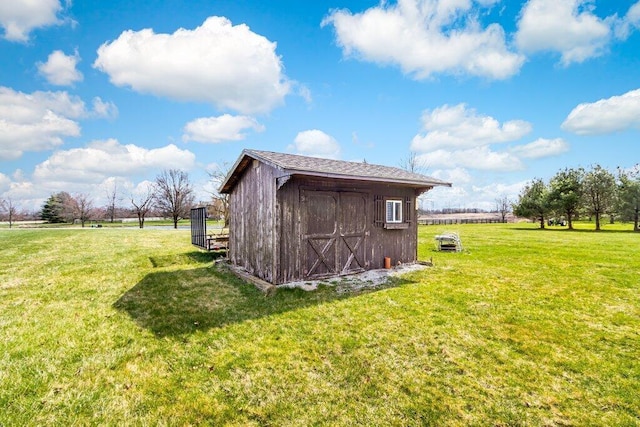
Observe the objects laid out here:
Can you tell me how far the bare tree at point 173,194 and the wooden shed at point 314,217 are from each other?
3456 cm

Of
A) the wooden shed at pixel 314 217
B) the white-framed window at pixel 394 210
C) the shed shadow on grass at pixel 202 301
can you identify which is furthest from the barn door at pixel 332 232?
the white-framed window at pixel 394 210

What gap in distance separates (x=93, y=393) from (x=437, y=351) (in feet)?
14.4

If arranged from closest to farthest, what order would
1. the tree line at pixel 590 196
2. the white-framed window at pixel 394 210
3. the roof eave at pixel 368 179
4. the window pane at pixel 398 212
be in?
1. the roof eave at pixel 368 179
2. the white-framed window at pixel 394 210
3. the window pane at pixel 398 212
4. the tree line at pixel 590 196

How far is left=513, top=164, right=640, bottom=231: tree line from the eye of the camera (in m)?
28.4

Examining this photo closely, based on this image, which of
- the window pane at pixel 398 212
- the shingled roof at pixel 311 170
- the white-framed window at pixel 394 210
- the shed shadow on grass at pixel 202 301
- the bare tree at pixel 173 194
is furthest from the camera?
the bare tree at pixel 173 194

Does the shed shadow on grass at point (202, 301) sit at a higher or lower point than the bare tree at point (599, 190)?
lower

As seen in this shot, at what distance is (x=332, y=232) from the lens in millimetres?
8297

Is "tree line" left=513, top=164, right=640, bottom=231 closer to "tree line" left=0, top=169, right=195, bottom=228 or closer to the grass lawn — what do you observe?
the grass lawn

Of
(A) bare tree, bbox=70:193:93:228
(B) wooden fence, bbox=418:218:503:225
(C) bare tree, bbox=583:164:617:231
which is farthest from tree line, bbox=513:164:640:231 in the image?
(A) bare tree, bbox=70:193:93:228

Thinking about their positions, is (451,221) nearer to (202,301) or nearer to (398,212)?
(398,212)

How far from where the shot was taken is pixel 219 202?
30.8 metres

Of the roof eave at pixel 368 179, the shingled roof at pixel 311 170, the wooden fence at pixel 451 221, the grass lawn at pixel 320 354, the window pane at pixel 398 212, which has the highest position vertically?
the shingled roof at pixel 311 170

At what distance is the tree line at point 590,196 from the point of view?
28375 millimetres

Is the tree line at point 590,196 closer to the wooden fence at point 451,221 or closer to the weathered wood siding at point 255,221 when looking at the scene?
the wooden fence at point 451,221
